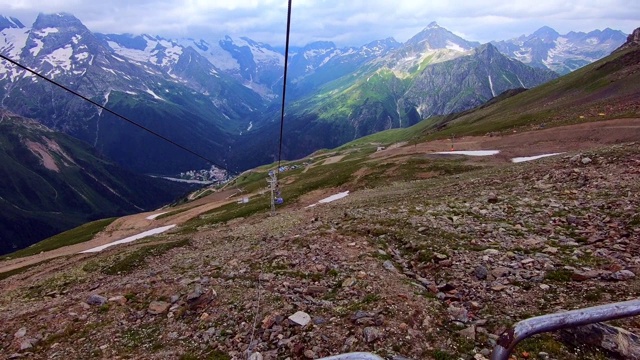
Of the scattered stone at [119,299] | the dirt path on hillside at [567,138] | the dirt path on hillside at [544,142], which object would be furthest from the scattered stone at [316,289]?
the dirt path on hillside at [567,138]

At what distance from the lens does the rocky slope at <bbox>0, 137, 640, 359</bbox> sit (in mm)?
12695

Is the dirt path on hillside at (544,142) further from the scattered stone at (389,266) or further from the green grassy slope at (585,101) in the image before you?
the scattered stone at (389,266)

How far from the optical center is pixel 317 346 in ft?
41.2

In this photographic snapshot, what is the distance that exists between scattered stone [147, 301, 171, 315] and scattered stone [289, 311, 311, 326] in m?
6.64

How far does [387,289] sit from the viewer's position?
610 inches

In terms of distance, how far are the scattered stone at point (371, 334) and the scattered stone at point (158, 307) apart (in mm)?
9604

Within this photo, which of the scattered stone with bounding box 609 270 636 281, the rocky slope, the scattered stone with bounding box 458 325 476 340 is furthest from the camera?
the scattered stone with bounding box 609 270 636 281

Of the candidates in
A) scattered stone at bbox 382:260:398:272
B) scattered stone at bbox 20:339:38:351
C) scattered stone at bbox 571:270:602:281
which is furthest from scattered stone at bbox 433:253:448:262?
scattered stone at bbox 20:339:38:351

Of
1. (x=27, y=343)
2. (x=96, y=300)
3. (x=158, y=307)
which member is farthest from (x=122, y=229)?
(x=158, y=307)

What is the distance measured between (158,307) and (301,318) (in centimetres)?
744

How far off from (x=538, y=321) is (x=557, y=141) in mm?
69314

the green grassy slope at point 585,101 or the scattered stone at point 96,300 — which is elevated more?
the green grassy slope at point 585,101

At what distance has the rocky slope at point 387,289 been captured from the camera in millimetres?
12695

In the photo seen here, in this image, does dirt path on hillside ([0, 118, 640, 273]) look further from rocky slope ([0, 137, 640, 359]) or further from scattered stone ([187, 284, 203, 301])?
scattered stone ([187, 284, 203, 301])
